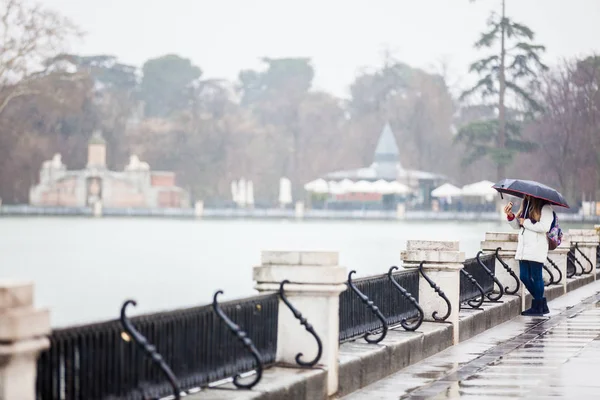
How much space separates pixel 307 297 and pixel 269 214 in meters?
103

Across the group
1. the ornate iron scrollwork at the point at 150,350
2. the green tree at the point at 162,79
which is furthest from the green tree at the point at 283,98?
the ornate iron scrollwork at the point at 150,350

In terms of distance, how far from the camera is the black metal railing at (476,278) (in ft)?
55.8

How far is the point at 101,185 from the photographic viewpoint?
130 metres

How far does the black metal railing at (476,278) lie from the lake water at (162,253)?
17.9 metres

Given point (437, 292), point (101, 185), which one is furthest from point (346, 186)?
point (437, 292)

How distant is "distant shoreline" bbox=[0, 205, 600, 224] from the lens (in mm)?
100438

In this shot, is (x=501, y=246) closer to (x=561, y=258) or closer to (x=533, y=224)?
(x=533, y=224)

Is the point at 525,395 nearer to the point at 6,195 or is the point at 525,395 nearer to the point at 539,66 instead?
the point at 539,66

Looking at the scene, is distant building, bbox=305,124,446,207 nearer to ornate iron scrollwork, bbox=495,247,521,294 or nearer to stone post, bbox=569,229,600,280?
stone post, bbox=569,229,600,280

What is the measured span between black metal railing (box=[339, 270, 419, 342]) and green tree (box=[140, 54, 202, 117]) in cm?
16438

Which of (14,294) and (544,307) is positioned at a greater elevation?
(14,294)

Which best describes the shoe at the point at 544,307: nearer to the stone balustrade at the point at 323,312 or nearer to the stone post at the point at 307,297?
the stone balustrade at the point at 323,312

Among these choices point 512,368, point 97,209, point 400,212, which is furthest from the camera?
point 97,209

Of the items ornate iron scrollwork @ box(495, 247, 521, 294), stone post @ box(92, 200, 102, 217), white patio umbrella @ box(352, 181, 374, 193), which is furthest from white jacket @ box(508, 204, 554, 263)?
stone post @ box(92, 200, 102, 217)
